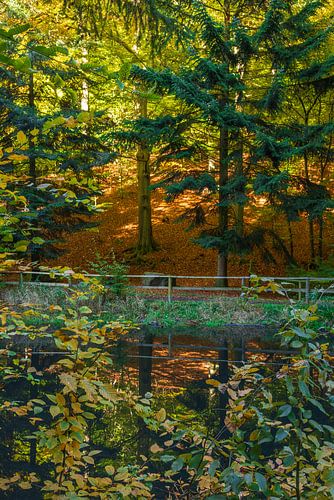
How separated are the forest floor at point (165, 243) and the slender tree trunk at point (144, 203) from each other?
42 cm

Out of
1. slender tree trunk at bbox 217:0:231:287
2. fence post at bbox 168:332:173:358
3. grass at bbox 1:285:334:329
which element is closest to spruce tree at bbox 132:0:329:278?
slender tree trunk at bbox 217:0:231:287

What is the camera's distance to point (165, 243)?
19703mm

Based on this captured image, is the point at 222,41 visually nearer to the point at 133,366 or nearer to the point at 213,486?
the point at 133,366

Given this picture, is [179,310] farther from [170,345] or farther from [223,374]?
[223,374]

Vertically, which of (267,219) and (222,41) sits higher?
(222,41)

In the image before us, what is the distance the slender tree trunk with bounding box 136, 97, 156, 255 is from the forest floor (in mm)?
418

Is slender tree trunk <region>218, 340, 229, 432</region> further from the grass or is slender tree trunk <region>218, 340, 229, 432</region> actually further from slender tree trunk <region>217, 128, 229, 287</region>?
slender tree trunk <region>217, 128, 229, 287</region>

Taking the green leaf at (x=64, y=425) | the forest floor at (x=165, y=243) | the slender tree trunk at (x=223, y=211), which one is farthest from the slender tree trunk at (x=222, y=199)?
the green leaf at (x=64, y=425)

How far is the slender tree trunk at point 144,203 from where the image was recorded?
17.4 meters

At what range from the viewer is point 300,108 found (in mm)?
18000

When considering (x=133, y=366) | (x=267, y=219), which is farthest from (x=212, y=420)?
(x=267, y=219)

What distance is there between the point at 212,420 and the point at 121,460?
1.37 m

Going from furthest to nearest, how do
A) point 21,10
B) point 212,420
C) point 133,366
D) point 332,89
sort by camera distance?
point 332,89, point 21,10, point 133,366, point 212,420

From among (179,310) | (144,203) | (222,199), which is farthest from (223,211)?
(144,203)
